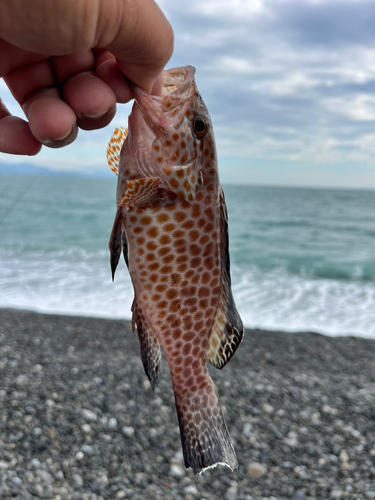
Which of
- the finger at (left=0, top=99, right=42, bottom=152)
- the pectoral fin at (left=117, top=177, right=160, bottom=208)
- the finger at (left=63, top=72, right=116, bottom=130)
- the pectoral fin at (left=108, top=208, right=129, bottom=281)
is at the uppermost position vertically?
the finger at (left=63, top=72, right=116, bottom=130)

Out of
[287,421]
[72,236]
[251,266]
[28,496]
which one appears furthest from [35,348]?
[72,236]

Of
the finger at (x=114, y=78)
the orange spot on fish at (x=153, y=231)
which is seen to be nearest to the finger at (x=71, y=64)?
the finger at (x=114, y=78)

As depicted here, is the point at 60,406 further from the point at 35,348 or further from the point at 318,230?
the point at 318,230

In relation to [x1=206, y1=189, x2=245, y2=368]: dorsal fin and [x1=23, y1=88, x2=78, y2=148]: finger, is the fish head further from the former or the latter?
[x1=206, y1=189, x2=245, y2=368]: dorsal fin

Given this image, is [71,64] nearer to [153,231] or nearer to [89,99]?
[89,99]

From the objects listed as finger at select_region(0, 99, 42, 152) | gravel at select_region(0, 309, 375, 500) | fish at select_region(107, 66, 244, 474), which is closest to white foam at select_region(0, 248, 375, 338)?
gravel at select_region(0, 309, 375, 500)

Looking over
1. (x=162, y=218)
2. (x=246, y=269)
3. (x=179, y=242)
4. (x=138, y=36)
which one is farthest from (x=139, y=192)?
(x=246, y=269)
